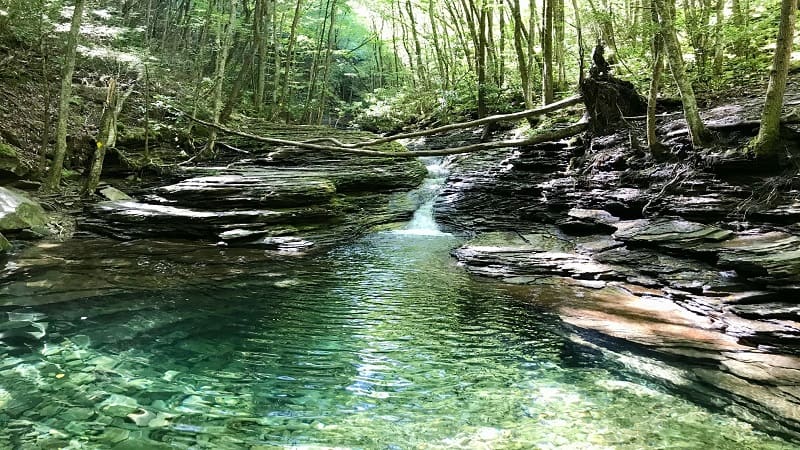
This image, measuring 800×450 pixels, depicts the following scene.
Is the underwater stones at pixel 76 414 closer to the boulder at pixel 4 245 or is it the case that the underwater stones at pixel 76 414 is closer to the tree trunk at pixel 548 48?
the boulder at pixel 4 245

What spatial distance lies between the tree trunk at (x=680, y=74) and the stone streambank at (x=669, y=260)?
414 millimetres

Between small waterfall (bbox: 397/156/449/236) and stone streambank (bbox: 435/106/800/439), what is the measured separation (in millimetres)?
892

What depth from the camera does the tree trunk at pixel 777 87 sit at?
7.16 m

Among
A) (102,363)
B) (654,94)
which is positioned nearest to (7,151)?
(102,363)

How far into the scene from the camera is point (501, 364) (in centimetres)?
538

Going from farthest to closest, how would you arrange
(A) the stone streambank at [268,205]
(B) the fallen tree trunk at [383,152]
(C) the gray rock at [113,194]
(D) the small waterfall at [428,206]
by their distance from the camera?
(D) the small waterfall at [428,206], (C) the gray rock at [113,194], (A) the stone streambank at [268,205], (B) the fallen tree trunk at [383,152]

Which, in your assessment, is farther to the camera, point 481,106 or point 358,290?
point 481,106

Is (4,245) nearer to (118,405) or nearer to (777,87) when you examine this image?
(118,405)

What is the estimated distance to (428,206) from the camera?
15.0 m

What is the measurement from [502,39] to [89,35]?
17644 mm

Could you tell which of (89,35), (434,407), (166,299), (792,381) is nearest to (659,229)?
(792,381)

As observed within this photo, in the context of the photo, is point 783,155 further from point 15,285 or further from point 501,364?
point 15,285

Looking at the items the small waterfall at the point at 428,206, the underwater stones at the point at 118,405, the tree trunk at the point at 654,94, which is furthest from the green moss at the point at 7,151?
the tree trunk at the point at 654,94

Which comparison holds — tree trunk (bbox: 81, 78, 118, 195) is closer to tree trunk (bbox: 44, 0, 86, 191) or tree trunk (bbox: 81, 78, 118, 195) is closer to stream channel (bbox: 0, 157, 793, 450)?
tree trunk (bbox: 44, 0, 86, 191)
